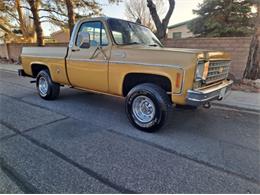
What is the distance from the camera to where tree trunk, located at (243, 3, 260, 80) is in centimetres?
710

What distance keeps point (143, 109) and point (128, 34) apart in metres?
1.72

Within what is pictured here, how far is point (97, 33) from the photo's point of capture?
14.2 feet

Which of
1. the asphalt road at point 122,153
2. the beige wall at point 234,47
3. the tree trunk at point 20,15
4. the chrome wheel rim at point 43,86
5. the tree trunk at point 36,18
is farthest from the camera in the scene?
the tree trunk at point 20,15

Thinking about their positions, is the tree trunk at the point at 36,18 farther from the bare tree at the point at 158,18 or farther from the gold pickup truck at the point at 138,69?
the gold pickup truck at the point at 138,69

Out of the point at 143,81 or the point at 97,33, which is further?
the point at 97,33

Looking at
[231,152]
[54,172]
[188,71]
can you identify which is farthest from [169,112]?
[54,172]

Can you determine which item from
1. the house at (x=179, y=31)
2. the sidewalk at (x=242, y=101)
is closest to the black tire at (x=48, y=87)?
the sidewalk at (x=242, y=101)

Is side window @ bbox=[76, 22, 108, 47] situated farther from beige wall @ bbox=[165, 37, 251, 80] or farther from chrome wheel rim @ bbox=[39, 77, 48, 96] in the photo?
beige wall @ bbox=[165, 37, 251, 80]

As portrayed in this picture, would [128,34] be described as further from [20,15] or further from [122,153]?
[20,15]

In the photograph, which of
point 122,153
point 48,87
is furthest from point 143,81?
point 48,87

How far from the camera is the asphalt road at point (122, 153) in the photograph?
91.4 inches

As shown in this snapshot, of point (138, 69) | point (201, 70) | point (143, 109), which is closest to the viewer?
point (201, 70)

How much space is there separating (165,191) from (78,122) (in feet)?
8.42

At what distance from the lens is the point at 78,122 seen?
4.21 metres
